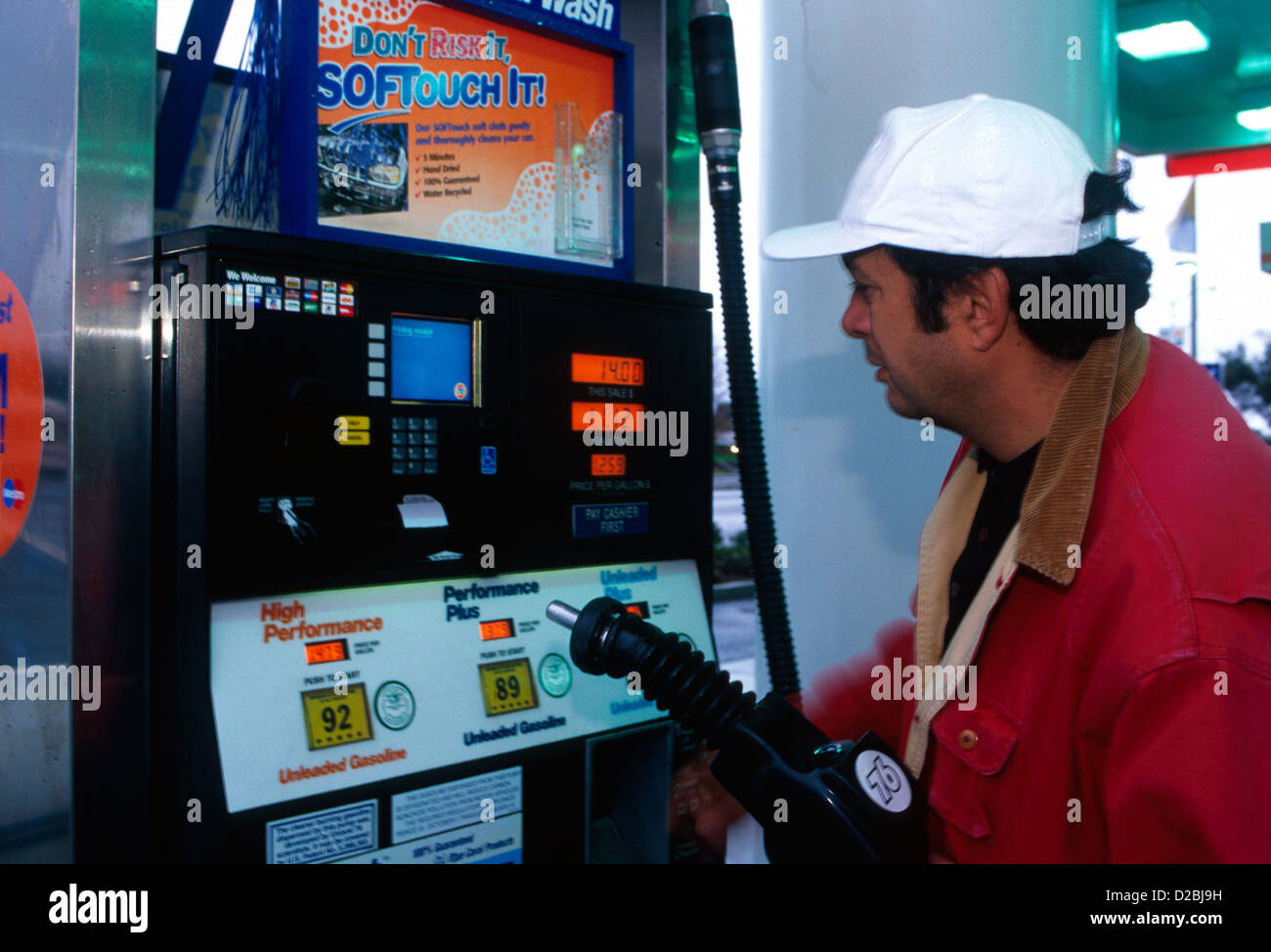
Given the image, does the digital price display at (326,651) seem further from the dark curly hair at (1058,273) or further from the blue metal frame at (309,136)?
the dark curly hair at (1058,273)

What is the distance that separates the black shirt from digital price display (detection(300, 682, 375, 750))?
0.91 meters

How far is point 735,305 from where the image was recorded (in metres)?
2.07

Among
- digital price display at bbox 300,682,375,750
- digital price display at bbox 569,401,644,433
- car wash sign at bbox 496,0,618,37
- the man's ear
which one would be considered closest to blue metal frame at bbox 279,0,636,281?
car wash sign at bbox 496,0,618,37

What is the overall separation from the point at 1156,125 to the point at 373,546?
8415 millimetres

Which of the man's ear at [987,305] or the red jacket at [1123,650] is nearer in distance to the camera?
the red jacket at [1123,650]

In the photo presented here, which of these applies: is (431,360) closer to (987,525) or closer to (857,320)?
(857,320)

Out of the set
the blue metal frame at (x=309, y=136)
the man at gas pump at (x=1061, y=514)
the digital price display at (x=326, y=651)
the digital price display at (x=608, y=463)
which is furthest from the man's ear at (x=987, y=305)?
the digital price display at (x=326, y=651)

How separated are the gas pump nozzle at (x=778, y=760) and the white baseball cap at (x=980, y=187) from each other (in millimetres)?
669

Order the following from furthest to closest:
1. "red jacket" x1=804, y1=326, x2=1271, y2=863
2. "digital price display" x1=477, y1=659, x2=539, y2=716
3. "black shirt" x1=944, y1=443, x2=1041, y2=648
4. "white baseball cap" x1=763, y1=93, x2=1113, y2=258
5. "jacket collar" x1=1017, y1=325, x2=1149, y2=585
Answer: "digital price display" x1=477, y1=659, x2=539, y2=716, "black shirt" x1=944, y1=443, x2=1041, y2=648, "white baseball cap" x1=763, y1=93, x2=1113, y2=258, "jacket collar" x1=1017, y1=325, x2=1149, y2=585, "red jacket" x1=804, y1=326, x2=1271, y2=863

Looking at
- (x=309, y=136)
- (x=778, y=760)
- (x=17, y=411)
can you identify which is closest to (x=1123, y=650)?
(x=778, y=760)

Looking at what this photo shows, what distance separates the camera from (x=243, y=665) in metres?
1.54

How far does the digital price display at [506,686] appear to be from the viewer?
5.88ft

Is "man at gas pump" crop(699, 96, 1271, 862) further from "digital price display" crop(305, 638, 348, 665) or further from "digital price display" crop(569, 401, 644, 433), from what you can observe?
"digital price display" crop(305, 638, 348, 665)

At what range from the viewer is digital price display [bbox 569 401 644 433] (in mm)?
1940
